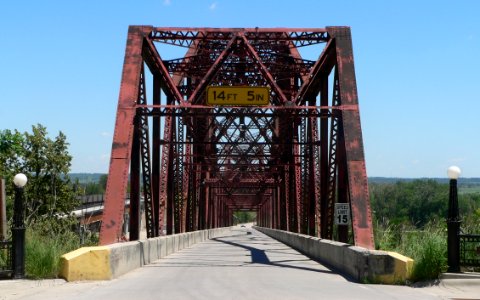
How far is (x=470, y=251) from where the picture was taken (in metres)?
13.7

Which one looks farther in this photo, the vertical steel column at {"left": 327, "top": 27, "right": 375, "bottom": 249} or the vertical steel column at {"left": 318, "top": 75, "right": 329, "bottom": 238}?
the vertical steel column at {"left": 318, "top": 75, "right": 329, "bottom": 238}

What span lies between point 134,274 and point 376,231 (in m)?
8.21

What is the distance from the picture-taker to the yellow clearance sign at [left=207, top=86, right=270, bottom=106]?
2058 cm

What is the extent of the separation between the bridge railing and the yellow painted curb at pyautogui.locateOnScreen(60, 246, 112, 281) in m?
7.24

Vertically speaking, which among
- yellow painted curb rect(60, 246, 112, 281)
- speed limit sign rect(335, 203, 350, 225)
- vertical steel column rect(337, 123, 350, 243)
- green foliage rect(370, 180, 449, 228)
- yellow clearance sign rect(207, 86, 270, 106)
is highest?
yellow clearance sign rect(207, 86, 270, 106)

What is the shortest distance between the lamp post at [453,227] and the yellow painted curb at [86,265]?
22.7ft

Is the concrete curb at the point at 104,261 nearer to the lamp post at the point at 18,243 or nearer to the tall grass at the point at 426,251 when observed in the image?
the lamp post at the point at 18,243

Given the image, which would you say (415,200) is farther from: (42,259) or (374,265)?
(42,259)

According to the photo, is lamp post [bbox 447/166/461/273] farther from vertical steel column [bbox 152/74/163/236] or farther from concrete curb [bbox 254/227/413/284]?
vertical steel column [bbox 152/74/163/236]

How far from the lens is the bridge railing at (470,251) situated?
13359 millimetres

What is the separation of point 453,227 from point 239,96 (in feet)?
29.7

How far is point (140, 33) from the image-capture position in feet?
68.6

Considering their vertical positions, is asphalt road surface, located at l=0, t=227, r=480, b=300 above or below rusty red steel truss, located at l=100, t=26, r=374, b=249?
below

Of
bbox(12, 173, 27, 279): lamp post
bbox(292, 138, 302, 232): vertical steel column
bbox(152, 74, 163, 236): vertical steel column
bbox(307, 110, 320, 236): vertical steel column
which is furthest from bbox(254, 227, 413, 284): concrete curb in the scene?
bbox(292, 138, 302, 232): vertical steel column
